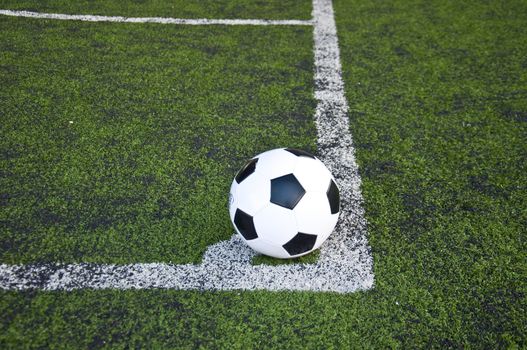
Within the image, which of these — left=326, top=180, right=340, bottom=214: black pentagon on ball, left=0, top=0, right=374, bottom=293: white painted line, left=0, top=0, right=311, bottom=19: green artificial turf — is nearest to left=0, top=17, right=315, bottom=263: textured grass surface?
left=0, top=0, right=374, bottom=293: white painted line

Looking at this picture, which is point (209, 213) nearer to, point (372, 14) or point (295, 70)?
point (295, 70)

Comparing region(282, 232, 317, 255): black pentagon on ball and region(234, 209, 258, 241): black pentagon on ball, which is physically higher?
region(234, 209, 258, 241): black pentagon on ball

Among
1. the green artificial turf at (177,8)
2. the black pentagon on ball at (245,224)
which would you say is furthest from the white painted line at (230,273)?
the green artificial turf at (177,8)

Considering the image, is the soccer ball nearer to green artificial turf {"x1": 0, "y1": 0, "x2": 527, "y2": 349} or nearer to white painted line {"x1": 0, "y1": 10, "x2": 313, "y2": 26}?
green artificial turf {"x1": 0, "y1": 0, "x2": 527, "y2": 349}

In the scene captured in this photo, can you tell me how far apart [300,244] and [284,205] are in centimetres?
22

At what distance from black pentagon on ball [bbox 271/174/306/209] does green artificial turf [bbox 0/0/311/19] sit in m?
2.85

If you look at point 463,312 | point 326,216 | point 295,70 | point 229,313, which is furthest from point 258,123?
point 463,312

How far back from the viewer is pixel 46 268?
246cm

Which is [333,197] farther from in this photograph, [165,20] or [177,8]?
[177,8]

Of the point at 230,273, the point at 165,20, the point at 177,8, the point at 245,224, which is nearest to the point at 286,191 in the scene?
the point at 245,224

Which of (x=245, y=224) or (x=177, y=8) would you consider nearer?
(x=245, y=224)

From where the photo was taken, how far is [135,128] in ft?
11.1

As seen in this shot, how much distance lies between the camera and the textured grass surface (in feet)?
8.78

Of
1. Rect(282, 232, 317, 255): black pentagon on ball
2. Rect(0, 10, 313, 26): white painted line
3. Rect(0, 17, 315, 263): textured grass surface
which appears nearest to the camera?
Rect(282, 232, 317, 255): black pentagon on ball
